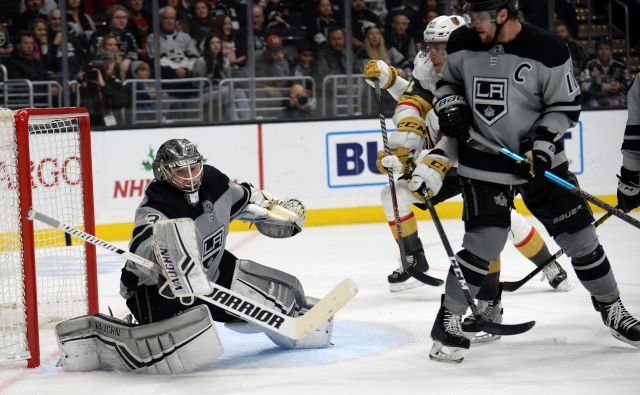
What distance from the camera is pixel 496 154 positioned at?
3.29 meters

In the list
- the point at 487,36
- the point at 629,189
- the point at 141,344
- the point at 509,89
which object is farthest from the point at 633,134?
the point at 141,344

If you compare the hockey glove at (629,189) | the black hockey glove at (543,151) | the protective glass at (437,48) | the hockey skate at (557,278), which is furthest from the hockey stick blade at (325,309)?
the hockey skate at (557,278)

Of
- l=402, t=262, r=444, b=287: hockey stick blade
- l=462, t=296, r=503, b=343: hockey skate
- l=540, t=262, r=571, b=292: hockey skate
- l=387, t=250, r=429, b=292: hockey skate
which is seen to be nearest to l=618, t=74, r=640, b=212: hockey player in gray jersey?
l=462, t=296, r=503, b=343: hockey skate

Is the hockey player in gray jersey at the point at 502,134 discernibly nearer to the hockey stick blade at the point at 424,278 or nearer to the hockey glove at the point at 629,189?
the hockey glove at the point at 629,189

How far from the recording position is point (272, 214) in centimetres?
359

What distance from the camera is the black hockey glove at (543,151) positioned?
3166mm

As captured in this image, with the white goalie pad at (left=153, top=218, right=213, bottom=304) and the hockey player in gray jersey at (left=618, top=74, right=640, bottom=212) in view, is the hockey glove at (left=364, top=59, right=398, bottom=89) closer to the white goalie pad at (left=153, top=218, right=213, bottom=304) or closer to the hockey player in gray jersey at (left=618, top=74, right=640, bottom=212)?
the hockey player in gray jersey at (left=618, top=74, right=640, bottom=212)

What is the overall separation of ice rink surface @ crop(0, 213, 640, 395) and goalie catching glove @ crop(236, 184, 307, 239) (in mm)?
398

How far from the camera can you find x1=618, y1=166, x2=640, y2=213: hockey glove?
142 inches

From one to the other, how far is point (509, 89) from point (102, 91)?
423cm

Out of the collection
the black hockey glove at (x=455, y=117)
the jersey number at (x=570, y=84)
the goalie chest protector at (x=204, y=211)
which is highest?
the jersey number at (x=570, y=84)

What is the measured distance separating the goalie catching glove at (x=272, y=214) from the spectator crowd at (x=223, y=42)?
3414mm

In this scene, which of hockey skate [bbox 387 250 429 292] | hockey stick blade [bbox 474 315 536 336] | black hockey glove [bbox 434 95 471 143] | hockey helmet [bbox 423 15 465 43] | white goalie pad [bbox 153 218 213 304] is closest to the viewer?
white goalie pad [bbox 153 218 213 304]

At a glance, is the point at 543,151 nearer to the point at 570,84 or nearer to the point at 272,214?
the point at 570,84
